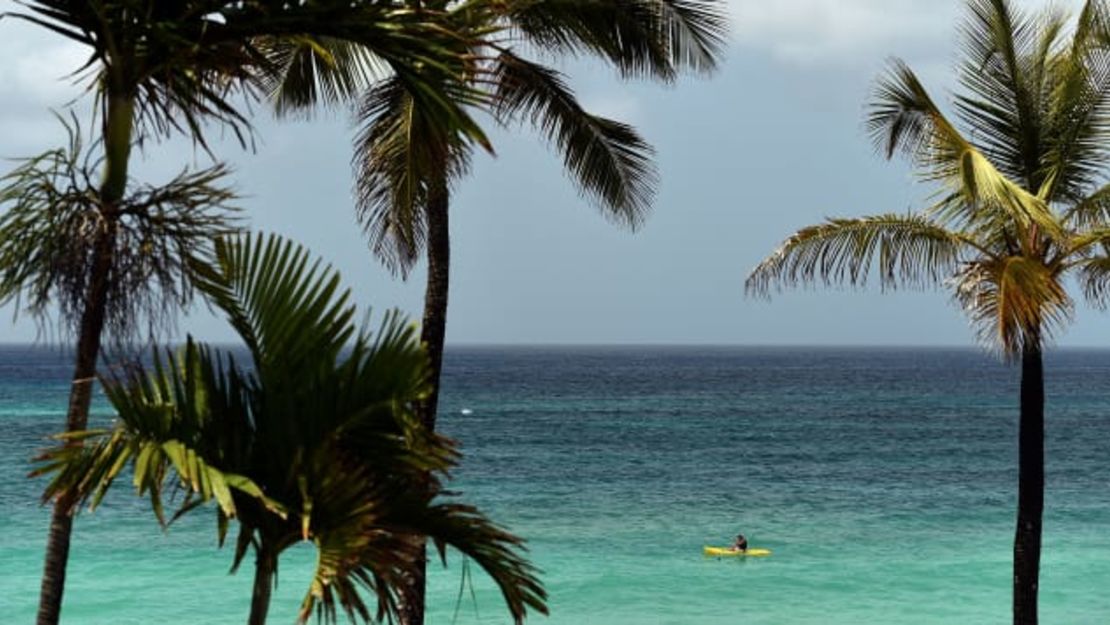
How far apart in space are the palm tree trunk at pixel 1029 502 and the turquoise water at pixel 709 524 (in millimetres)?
4954

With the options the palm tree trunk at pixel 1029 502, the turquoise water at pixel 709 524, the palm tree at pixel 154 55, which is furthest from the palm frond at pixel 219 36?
the palm tree trunk at pixel 1029 502

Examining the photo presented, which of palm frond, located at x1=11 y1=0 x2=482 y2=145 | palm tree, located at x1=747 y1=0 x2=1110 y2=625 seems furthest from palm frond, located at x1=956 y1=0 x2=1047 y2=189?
palm frond, located at x1=11 y1=0 x2=482 y2=145

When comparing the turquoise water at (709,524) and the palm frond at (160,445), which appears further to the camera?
the turquoise water at (709,524)

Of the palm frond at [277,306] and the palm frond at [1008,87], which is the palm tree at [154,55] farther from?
the palm frond at [1008,87]

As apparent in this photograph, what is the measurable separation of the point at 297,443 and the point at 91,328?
912 millimetres

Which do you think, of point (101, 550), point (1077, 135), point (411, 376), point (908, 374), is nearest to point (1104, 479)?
point (101, 550)

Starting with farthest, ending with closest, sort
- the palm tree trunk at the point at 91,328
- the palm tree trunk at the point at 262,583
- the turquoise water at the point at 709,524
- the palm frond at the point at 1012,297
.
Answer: the turquoise water at the point at 709,524 → the palm frond at the point at 1012,297 → the palm tree trunk at the point at 262,583 → the palm tree trunk at the point at 91,328

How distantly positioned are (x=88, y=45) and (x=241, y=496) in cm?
188

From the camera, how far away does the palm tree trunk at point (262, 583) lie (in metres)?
5.67

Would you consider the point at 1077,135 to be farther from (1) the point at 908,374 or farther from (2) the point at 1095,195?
(1) the point at 908,374

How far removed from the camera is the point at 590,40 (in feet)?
37.3

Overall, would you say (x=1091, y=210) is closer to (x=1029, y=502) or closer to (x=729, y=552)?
(x=1029, y=502)

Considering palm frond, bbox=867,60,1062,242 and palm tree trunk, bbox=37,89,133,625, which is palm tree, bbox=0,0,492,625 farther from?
palm frond, bbox=867,60,1062,242

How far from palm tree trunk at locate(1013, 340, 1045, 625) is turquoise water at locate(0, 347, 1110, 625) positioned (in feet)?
16.3
